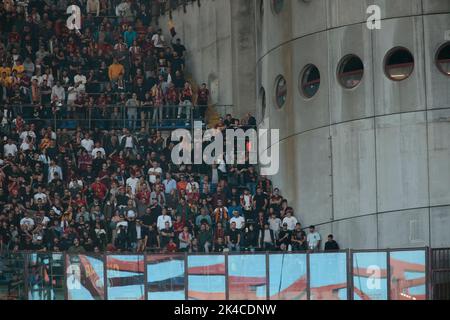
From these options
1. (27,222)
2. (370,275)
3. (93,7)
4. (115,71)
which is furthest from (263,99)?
(370,275)

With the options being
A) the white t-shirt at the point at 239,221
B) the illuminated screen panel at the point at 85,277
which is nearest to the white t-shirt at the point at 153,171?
the white t-shirt at the point at 239,221

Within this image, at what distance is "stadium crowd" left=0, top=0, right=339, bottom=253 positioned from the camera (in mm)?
47719

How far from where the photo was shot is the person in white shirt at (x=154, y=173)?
5050cm

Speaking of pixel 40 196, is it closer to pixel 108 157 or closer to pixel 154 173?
pixel 108 157

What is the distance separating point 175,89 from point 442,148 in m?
11.1

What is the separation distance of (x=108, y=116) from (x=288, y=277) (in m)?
12.4

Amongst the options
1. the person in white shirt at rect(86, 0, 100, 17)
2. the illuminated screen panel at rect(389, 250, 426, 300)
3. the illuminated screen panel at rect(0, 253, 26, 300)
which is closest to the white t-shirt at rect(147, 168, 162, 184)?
the illuminated screen panel at rect(0, 253, 26, 300)

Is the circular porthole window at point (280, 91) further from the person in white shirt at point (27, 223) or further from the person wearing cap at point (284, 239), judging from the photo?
the person in white shirt at point (27, 223)

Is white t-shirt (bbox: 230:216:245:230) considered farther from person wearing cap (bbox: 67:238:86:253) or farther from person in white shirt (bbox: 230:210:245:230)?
person wearing cap (bbox: 67:238:86:253)

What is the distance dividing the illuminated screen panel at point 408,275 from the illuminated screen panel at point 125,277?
21.8ft

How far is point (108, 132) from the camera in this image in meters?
52.5

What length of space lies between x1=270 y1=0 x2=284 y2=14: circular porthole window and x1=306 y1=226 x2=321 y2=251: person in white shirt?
792cm

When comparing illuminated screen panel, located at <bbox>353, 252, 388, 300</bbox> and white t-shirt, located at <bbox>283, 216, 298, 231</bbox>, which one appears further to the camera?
white t-shirt, located at <bbox>283, 216, 298, 231</bbox>
